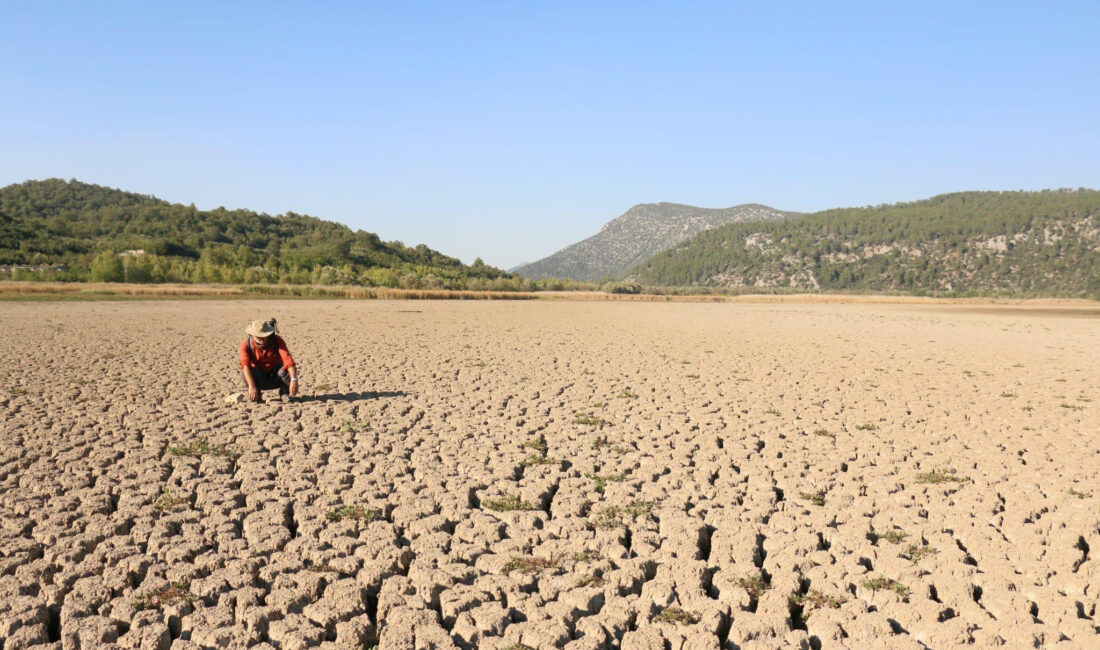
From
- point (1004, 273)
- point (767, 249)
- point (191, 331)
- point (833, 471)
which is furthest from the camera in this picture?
point (767, 249)

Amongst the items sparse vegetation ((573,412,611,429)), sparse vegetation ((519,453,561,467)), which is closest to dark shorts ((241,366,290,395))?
sparse vegetation ((573,412,611,429))

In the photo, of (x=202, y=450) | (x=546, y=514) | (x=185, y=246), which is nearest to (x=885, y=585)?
(x=546, y=514)

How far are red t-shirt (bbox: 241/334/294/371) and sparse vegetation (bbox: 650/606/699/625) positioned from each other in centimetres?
693

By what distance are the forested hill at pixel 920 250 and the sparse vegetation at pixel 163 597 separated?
3998 inches

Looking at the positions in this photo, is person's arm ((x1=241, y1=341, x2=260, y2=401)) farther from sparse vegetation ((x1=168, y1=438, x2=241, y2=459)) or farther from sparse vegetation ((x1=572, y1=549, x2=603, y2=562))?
sparse vegetation ((x1=572, y1=549, x2=603, y2=562))

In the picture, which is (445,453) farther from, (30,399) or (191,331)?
(191,331)

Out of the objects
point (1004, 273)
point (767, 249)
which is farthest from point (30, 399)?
point (767, 249)

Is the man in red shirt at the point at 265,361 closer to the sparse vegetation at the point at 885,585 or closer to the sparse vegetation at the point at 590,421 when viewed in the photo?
the sparse vegetation at the point at 590,421

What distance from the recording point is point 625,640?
146 inches

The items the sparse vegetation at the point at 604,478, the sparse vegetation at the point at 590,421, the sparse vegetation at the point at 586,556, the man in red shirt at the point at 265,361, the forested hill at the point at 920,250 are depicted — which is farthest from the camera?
the forested hill at the point at 920,250

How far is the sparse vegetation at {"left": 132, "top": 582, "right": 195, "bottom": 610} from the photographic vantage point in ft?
13.2

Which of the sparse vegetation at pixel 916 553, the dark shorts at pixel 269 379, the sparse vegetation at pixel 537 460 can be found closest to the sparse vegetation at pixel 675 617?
the sparse vegetation at pixel 916 553

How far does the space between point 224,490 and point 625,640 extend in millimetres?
3894

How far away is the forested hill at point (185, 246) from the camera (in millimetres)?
74381
